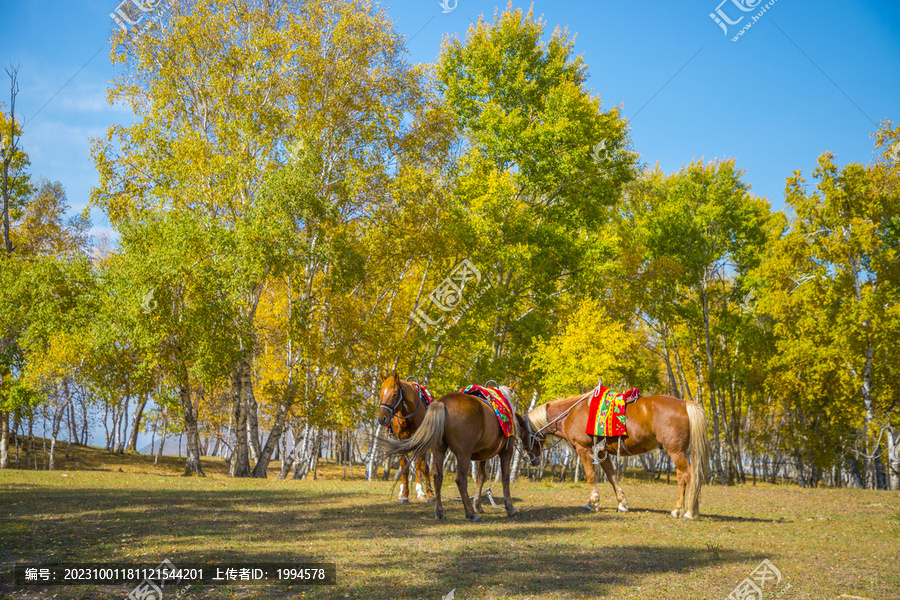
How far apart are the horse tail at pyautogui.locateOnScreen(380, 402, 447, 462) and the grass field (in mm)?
1189

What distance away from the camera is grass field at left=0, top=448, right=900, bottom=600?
5.88 metres

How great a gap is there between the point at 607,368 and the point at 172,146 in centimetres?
2078

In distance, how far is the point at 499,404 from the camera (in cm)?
1119

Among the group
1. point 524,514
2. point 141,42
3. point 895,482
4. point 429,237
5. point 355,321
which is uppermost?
point 141,42

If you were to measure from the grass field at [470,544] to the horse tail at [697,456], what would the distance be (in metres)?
0.48

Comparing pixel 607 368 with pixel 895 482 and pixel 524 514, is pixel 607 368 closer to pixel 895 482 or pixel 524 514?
pixel 895 482

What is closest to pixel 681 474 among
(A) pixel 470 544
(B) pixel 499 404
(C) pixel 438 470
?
(B) pixel 499 404

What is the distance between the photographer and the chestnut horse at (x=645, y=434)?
10.6 m

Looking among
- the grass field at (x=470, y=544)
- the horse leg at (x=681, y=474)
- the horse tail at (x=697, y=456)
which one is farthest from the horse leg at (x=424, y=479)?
the horse tail at (x=697, y=456)

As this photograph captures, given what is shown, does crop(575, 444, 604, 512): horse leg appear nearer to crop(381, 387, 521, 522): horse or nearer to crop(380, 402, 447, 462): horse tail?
crop(381, 387, 521, 522): horse

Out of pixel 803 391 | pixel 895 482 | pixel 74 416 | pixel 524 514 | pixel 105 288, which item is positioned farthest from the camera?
pixel 74 416

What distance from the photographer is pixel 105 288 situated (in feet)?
72.5

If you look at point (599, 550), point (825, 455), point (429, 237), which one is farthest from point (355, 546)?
point (825, 455)

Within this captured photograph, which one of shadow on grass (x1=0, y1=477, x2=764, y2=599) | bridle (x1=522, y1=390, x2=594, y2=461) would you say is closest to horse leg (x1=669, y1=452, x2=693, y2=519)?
shadow on grass (x1=0, y1=477, x2=764, y2=599)
